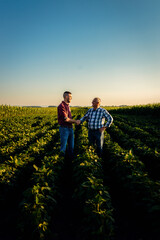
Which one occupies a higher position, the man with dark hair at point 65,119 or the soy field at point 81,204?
the man with dark hair at point 65,119

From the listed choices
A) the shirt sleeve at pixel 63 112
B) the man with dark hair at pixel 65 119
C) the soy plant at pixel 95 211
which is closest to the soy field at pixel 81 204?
the soy plant at pixel 95 211

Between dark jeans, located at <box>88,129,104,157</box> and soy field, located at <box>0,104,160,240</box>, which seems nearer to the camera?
soy field, located at <box>0,104,160,240</box>

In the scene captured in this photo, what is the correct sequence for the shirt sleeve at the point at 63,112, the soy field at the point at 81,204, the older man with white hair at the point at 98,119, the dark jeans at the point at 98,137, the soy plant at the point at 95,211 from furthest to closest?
the dark jeans at the point at 98,137
the older man with white hair at the point at 98,119
the shirt sleeve at the point at 63,112
the soy field at the point at 81,204
the soy plant at the point at 95,211

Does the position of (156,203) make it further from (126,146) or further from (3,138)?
(3,138)

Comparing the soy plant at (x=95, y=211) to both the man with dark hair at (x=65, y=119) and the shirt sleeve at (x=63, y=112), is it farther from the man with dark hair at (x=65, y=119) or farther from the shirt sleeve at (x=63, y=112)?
the shirt sleeve at (x=63, y=112)

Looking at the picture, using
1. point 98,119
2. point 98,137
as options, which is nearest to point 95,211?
point 98,137

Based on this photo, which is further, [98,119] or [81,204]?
[98,119]

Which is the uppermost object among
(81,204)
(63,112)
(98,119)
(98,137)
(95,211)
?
(63,112)

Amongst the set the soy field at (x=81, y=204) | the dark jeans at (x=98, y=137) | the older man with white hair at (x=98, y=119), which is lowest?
the soy field at (x=81, y=204)

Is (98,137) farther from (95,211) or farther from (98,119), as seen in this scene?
(95,211)

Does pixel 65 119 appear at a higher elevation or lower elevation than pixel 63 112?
lower

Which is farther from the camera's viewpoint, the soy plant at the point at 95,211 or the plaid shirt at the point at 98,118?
the plaid shirt at the point at 98,118

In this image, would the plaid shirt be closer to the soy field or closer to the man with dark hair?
the man with dark hair

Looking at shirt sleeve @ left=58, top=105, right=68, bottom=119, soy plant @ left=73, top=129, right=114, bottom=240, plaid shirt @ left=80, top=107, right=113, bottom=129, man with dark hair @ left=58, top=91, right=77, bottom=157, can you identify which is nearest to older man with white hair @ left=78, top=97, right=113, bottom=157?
plaid shirt @ left=80, top=107, right=113, bottom=129
